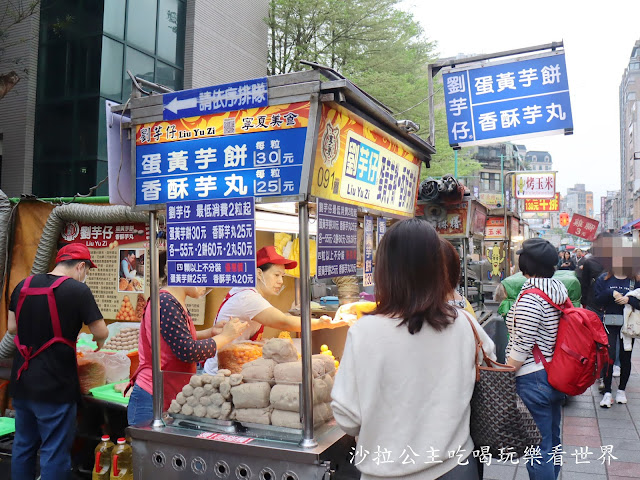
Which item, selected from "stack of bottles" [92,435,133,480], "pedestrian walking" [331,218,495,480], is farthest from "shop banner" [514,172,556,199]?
"pedestrian walking" [331,218,495,480]

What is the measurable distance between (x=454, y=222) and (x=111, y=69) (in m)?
10.8

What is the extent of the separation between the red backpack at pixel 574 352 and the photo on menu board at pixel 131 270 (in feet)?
13.7

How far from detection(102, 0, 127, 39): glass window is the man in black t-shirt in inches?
473

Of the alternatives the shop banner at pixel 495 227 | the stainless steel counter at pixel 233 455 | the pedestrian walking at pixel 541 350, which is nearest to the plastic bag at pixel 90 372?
the stainless steel counter at pixel 233 455

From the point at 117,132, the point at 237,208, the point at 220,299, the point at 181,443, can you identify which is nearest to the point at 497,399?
the point at 237,208

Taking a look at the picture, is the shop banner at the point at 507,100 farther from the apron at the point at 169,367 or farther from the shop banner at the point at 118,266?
the apron at the point at 169,367

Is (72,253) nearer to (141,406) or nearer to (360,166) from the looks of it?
(141,406)

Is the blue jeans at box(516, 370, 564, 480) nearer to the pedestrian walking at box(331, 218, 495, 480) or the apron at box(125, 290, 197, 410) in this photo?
the pedestrian walking at box(331, 218, 495, 480)

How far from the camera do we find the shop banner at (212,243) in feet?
9.77

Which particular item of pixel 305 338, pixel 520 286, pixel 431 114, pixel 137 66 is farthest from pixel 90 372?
pixel 137 66

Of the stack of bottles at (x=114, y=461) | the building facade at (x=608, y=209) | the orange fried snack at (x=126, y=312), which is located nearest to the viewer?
the stack of bottles at (x=114, y=461)


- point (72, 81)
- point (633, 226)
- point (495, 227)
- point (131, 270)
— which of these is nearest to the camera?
point (131, 270)

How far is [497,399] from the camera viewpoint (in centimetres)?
215

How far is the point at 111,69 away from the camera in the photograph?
46.4 ft
